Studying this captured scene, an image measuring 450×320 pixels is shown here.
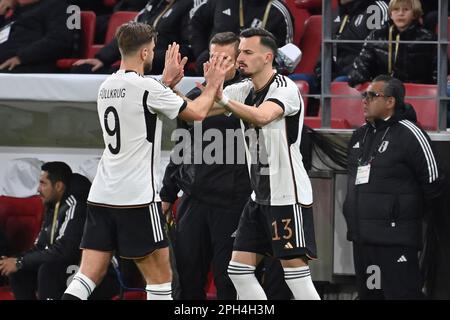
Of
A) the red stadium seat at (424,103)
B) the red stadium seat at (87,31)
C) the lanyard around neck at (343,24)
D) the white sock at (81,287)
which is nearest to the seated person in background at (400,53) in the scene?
the red stadium seat at (424,103)

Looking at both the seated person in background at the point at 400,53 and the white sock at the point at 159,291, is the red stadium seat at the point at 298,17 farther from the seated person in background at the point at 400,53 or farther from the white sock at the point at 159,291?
the white sock at the point at 159,291

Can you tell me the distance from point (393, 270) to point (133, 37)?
94.2 inches

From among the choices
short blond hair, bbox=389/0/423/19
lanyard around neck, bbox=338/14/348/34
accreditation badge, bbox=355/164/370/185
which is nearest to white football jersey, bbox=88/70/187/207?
accreditation badge, bbox=355/164/370/185

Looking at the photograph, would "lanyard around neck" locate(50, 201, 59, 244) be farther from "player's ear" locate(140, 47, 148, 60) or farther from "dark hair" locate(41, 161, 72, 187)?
"player's ear" locate(140, 47, 148, 60)

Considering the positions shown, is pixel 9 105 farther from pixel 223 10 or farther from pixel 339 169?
pixel 339 169

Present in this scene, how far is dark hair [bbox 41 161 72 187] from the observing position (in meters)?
8.93

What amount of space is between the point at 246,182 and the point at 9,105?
7.06ft

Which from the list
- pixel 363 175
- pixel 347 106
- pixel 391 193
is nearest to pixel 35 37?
pixel 347 106

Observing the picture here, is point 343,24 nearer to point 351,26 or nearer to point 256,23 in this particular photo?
point 351,26

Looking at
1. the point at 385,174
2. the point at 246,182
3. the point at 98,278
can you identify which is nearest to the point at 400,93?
the point at 385,174

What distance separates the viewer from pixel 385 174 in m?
8.09

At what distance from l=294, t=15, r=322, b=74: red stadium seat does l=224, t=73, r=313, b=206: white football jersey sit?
2.64 metres

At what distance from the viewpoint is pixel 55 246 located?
342 inches
